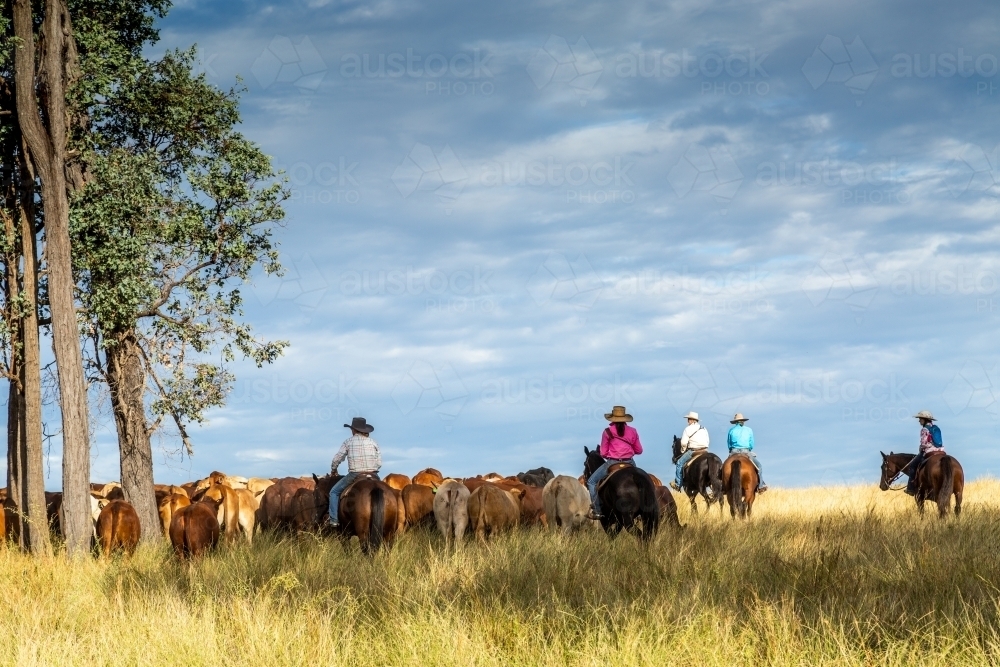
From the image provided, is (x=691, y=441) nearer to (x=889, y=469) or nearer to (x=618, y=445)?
(x=889, y=469)

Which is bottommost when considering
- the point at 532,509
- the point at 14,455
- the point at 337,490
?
the point at 532,509

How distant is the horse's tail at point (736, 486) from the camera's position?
2066 centimetres

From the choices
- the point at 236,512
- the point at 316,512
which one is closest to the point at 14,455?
the point at 236,512

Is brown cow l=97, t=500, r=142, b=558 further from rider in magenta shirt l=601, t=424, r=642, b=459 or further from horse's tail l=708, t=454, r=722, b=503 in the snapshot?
horse's tail l=708, t=454, r=722, b=503

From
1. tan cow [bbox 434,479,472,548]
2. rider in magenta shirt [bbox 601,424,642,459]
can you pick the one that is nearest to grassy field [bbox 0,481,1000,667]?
rider in magenta shirt [bbox 601,424,642,459]

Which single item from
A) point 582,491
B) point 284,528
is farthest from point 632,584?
point 284,528

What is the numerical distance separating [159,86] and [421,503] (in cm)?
967

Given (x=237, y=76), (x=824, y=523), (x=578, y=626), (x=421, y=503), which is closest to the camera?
(x=578, y=626)

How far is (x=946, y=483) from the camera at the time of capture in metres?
19.1

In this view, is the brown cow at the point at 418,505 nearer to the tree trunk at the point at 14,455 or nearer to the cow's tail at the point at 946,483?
the tree trunk at the point at 14,455

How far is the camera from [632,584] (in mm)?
9320

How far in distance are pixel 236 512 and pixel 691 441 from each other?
1135 centimetres

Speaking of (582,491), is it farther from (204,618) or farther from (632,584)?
(204,618)

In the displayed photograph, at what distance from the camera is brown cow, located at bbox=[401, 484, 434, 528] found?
18.4m
